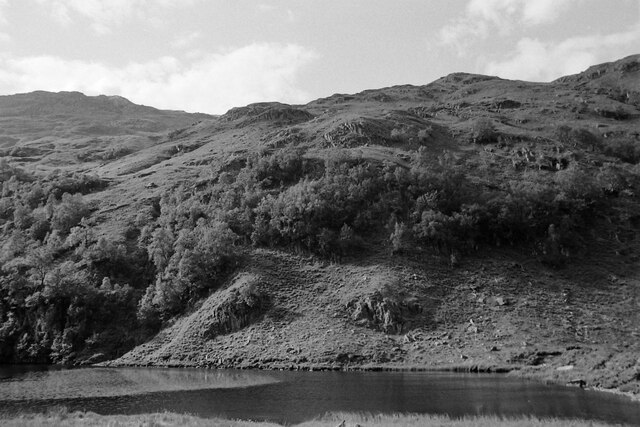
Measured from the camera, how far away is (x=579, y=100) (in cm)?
19175

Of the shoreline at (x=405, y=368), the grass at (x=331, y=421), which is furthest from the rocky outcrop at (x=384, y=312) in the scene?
the grass at (x=331, y=421)

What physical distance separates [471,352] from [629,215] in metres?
60.1

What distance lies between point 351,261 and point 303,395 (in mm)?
49965

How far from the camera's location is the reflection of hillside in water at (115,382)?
167 feet

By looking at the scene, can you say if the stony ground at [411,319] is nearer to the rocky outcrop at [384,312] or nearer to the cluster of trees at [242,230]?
the rocky outcrop at [384,312]

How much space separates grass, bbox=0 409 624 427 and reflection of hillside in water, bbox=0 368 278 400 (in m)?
15.9

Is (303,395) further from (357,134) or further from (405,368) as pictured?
(357,134)

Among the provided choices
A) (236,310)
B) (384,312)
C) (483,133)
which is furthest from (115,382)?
(483,133)

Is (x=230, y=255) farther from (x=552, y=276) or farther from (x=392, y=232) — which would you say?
(x=552, y=276)

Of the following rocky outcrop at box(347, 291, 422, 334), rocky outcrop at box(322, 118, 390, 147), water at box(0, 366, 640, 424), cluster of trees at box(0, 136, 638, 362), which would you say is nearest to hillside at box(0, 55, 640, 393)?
rocky outcrop at box(347, 291, 422, 334)

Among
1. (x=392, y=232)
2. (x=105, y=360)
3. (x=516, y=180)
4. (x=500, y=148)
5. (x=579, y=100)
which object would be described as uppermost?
(x=579, y=100)

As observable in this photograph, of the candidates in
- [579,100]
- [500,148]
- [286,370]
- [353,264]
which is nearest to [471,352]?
[286,370]

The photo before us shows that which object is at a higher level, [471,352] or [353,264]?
[353,264]

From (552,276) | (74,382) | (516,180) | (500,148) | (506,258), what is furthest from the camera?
(500,148)
